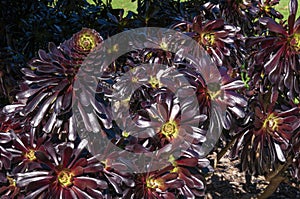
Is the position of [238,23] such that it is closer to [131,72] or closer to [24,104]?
[131,72]

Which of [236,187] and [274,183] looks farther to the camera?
[236,187]

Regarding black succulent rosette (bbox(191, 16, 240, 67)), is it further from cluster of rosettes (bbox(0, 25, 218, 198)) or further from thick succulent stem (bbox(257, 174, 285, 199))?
thick succulent stem (bbox(257, 174, 285, 199))

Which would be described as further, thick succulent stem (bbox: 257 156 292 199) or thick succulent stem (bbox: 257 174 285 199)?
thick succulent stem (bbox: 257 174 285 199)

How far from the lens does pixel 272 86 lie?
2564 mm

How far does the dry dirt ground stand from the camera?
3.95 meters

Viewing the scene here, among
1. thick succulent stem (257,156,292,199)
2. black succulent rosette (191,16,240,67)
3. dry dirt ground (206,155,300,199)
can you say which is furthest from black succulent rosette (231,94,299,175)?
dry dirt ground (206,155,300,199)

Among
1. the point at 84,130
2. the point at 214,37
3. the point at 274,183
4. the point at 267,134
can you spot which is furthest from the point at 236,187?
the point at 84,130

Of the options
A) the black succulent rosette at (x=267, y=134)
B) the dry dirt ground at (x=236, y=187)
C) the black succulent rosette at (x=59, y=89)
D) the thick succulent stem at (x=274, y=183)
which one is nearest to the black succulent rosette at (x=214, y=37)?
the black succulent rosette at (x=267, y=134)

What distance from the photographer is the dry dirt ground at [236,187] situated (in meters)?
3.95

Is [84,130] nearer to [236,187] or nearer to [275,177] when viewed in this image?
[275,177]

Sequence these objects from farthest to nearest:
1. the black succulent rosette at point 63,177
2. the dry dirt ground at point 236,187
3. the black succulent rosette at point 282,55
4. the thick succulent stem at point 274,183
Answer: the dry dirt ground at point 236,187
the thick succulent stem at point 274,183
the black succulent rosette at point 282,55
the black succulent rosette at point 63,177

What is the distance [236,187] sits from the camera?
13.5 feet

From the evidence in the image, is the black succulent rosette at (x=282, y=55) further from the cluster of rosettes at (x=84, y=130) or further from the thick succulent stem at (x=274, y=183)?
the thick succulent stem at (x=274, y=183)

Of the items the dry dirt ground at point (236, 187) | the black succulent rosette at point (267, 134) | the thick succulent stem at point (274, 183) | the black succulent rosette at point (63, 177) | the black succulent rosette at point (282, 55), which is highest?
the black succulent rosette at point (282, 55)
